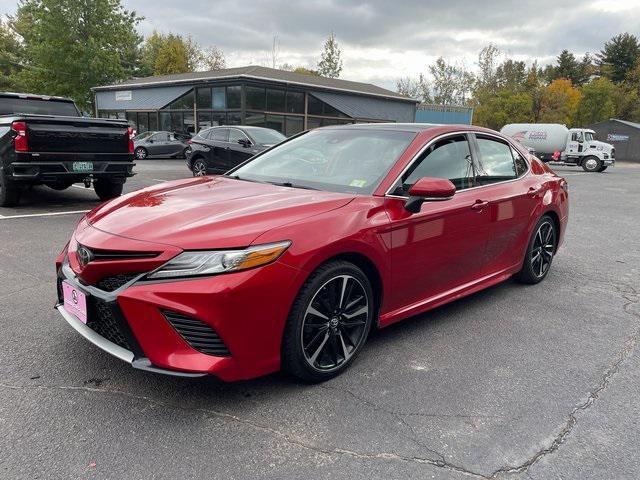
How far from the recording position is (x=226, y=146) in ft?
44.2

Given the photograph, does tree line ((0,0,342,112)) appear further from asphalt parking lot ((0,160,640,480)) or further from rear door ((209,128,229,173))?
asphalt parking lot ((0,160,640,480))

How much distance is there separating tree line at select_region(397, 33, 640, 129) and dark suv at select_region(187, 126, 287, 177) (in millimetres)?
39423

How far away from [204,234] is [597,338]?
9.95 feet

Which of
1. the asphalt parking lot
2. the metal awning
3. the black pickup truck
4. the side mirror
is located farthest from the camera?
the metal awning

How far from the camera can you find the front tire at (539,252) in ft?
15.8

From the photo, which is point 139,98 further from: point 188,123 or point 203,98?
point 203,98

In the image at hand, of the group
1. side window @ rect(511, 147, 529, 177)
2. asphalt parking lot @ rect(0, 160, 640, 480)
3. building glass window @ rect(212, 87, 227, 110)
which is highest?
building glass window @ rect(212, 87, 227, 110)

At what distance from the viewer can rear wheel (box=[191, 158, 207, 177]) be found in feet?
47.0

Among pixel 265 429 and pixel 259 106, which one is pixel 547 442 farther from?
pixel 259 106

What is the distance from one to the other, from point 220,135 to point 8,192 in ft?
22.1

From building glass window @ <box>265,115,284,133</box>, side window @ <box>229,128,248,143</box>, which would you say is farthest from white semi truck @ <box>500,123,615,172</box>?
side window @ <box>229,128,248,143</box>

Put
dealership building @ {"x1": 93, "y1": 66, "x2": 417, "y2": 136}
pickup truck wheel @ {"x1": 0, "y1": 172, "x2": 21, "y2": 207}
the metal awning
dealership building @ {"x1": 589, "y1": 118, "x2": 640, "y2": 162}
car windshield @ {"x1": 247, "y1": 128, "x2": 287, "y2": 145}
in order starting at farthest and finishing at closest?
dealership building @ {"x1": 589, "y1": 118, "x2": 640, "y2": 162} → the metal awning → dealership building @ {"x1": 93, "y1": 66, "x2": 417, "y2": 136} → car windshield @ {"x1": 247, "y1": 128, "x2": 287, "y2": 145} → pickup truck wheel @ {"x1": 0, "y1": 172, "x2": 21, "y2": 207}

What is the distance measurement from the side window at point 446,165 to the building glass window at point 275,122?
22.9 meters

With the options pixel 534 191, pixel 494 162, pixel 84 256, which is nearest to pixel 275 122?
pixel 534 191
